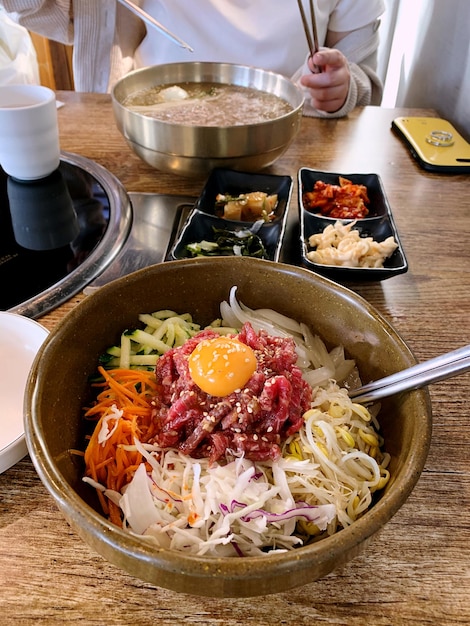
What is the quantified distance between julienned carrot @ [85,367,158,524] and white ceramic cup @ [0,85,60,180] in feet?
3.58

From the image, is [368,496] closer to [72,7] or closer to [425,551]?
[425,551]

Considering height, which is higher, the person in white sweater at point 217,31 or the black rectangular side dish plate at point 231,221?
the person in white sweater at point 217,31

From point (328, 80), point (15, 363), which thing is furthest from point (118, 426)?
point (328, 80)

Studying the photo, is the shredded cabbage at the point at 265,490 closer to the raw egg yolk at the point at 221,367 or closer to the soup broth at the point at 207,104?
the raw egg yolk at the point at 221,367

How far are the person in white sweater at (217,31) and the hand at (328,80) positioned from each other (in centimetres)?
13

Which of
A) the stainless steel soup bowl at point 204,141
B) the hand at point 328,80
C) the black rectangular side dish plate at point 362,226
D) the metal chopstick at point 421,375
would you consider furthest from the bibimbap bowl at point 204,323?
the hand at point 328,80

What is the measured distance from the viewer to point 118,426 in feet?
3.18

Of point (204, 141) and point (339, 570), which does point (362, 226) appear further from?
point (339, 570)

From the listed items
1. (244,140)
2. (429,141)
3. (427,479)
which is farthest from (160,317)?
(429,141)

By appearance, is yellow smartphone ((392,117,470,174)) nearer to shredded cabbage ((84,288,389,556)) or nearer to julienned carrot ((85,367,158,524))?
shredded cabbage ((84,288,389,556))

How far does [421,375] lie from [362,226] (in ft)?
2.88

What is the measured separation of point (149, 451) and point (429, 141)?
1981 millimetres

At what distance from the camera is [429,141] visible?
231 cm

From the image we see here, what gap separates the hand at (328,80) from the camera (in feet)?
7.95
